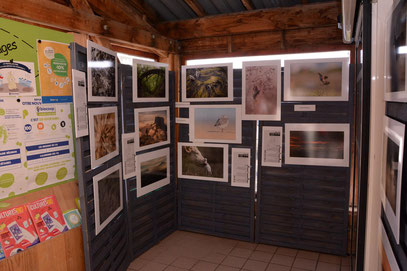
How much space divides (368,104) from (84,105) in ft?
6.19

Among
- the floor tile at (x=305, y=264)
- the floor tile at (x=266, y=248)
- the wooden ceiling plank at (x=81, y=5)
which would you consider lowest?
the floor tile at (x=305, y=264)

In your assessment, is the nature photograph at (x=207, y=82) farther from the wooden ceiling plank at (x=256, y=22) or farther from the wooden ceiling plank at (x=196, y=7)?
the wooden ceiling plank at (x=196, y=7)

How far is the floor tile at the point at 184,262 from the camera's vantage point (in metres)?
3.46

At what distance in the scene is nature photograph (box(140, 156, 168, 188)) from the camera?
3664mm

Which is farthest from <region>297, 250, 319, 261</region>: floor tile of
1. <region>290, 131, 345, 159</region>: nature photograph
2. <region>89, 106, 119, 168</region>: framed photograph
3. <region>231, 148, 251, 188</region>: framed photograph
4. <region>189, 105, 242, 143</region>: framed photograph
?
<region>89, 106, 119, 168</region>: framed photograph

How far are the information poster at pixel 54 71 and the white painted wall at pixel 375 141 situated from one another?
202 centimetres

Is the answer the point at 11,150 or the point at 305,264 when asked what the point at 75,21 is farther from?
the point at 305,264

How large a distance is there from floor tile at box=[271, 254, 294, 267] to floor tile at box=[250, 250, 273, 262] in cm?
6

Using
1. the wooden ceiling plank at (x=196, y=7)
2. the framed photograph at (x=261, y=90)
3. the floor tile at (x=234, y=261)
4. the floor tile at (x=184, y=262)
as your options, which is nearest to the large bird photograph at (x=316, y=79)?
the framed photograph at (x=261, y=90)

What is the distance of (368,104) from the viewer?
1.45 meters

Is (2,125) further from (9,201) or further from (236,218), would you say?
(236,218)

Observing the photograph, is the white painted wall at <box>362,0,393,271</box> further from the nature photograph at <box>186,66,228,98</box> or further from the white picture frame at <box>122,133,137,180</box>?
the nature photograph at <box>186,66,228,98</box>

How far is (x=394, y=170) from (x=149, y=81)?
303 centimetres

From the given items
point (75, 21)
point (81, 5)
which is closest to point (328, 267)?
point (75, 21)
